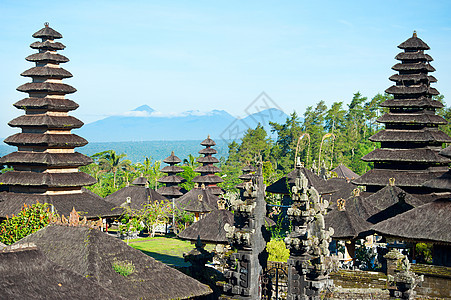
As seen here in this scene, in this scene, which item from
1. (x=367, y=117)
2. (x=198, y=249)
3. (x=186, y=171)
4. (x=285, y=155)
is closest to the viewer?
(x=198, y=249)

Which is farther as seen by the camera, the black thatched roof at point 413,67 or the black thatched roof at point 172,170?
the black thatched roof at point 172,170

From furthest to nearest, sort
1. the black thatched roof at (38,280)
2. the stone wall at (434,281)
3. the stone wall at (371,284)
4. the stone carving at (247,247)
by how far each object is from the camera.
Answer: the stone wall at (434,281) → the stone wall at (371,284) → the stone carving at (247,247) → the black thatched roof at (38,280)

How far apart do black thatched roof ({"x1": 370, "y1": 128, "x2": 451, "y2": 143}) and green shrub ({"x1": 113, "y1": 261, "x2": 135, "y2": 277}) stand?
2748 centimetres

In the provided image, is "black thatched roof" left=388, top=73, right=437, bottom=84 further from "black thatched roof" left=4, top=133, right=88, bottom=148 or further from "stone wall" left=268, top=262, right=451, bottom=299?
"stone wall" left=268, top=262, right=451, bottom=299

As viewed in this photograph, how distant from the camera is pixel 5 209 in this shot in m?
35.1

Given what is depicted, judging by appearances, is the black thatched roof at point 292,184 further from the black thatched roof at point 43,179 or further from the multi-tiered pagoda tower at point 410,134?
the black thatched roof at point 43,179

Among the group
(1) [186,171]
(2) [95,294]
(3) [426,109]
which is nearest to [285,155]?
(1) [186,171]

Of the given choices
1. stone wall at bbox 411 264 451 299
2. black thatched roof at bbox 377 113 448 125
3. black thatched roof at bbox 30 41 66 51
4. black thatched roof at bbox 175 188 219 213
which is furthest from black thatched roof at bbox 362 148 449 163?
black thatched roof at bbox 30 41 66 51

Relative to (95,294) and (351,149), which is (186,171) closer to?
(351,149)

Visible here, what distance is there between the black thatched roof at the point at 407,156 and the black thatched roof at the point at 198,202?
1417 centimetres

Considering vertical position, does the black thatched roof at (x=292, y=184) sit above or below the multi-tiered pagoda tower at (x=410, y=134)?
below

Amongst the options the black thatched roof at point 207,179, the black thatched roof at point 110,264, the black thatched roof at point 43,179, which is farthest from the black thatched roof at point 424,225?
the black thatched roof at point 207,179

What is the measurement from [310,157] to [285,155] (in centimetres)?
726

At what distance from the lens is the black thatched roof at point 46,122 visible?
36625mm
